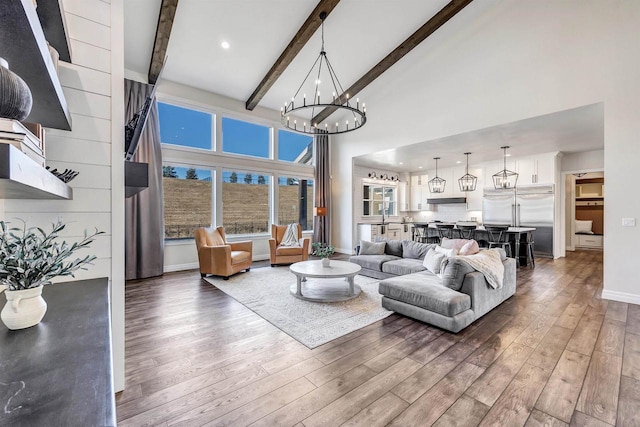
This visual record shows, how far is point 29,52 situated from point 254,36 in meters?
4.64

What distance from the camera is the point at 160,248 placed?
213 inches

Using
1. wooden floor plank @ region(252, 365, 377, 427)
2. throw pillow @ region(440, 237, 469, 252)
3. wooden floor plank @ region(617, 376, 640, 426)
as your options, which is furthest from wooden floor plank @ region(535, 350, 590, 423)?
throw pillow @ region(440, 237, 469, 252)

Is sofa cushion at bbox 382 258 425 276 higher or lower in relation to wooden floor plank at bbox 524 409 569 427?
higher

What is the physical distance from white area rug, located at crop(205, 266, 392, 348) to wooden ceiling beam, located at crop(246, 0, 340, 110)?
3.98 metres

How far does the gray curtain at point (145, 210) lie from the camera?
506 cm

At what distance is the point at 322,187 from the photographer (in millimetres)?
8031

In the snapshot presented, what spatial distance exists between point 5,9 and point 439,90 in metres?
6.27

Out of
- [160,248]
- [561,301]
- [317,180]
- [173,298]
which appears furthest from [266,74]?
[561,301]

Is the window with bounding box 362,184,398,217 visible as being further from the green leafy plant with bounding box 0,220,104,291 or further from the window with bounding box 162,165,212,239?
the green leafy plant with bounding box 0,220,104,291

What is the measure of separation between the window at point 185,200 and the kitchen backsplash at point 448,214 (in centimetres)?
751

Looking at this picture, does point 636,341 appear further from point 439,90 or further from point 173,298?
point 173,298

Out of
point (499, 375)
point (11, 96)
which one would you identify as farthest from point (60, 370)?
point (499, 375)

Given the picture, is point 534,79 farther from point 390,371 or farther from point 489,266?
point 390,371

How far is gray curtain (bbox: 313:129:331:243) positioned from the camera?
311 inches
